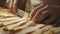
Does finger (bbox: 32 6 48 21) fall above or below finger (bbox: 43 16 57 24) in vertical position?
above

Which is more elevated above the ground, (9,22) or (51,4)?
(51,4)

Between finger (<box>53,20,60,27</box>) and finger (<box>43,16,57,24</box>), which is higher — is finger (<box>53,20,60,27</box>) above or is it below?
below

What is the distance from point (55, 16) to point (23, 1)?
1.00 ft

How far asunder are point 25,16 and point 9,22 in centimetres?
13

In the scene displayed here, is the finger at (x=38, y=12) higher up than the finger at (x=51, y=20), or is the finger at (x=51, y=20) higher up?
the finger at (x=38, y=12)

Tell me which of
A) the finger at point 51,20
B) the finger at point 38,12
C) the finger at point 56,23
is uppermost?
the finger at point 38,12

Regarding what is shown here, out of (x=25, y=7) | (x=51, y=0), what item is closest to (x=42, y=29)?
(x=51, y=0)

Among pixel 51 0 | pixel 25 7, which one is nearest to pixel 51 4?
pixel 51 0

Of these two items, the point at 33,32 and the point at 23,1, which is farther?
the point at 23,1

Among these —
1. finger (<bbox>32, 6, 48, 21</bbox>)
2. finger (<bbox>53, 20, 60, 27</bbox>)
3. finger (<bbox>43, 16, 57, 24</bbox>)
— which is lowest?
finger (<bbox>53, 20, 60, 27</bbox>)

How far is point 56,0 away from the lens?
715mm

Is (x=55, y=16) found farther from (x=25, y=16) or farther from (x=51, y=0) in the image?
(x=25, y=16)

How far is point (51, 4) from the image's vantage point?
0.70 metres

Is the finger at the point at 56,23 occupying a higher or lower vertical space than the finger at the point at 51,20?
lower
